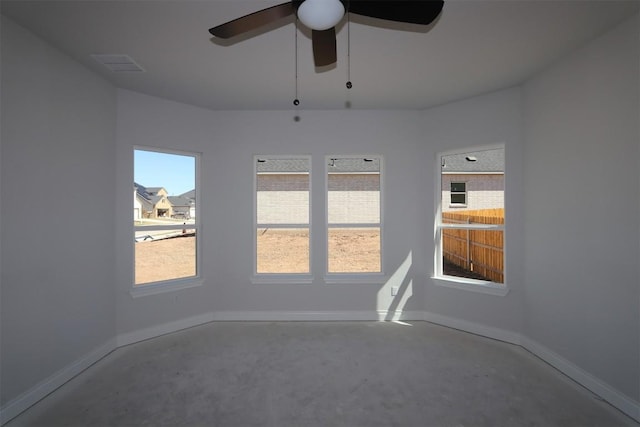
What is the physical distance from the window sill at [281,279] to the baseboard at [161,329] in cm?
73

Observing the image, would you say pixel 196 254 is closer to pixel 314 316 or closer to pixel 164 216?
pixel 164 216

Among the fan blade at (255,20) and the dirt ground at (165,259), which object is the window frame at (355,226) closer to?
the dirt ground at (165,259)

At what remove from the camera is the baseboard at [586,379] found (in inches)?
85.6

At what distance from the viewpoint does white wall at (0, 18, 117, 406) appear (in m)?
2.19

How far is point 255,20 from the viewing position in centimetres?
161

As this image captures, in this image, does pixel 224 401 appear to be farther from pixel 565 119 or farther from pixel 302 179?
pixel 565 119

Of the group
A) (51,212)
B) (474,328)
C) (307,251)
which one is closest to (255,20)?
(51,212)

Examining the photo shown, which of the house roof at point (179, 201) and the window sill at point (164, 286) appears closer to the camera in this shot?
the window sill at point (164, 286)

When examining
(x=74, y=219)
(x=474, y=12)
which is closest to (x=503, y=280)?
(x=474, y=12)

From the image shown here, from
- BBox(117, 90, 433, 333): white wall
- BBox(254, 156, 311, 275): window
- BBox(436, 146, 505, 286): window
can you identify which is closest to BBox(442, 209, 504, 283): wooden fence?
BBox(436, 146, 505, 286): window

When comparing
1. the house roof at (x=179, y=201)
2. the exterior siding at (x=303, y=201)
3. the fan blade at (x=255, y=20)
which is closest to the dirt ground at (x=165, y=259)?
the house roof at (x=179, y=201)

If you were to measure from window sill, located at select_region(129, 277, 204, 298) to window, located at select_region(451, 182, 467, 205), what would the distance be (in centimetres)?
339

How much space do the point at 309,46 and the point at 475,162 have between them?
278cm

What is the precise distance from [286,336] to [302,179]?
1.94 metres
